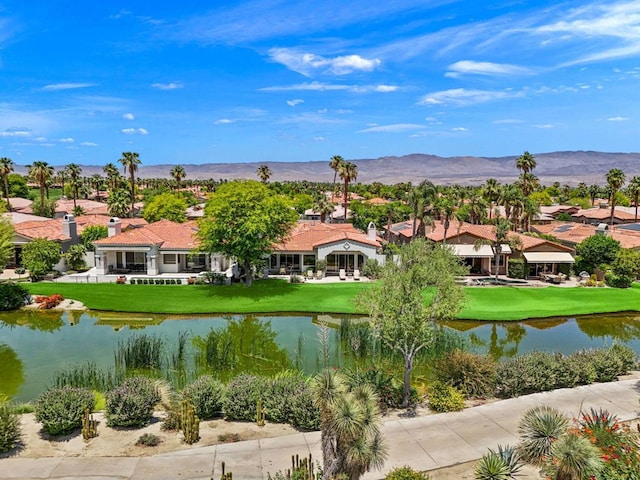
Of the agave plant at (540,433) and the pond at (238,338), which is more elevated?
the agave plant at (540,433)

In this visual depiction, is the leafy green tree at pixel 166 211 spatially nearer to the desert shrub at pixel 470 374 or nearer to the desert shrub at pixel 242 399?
the desert shrub at pixel 242 399

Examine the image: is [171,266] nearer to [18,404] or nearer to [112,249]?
[112,249]

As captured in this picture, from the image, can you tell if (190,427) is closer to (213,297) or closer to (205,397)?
(205,397)

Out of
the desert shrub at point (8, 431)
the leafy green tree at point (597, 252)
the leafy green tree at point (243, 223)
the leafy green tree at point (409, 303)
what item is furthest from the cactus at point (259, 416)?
the leafy green tree at point (597, 252)

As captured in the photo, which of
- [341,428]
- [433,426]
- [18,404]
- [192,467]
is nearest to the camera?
[341,428]

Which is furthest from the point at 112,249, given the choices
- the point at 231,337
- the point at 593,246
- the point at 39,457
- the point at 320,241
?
the point at 593,246
